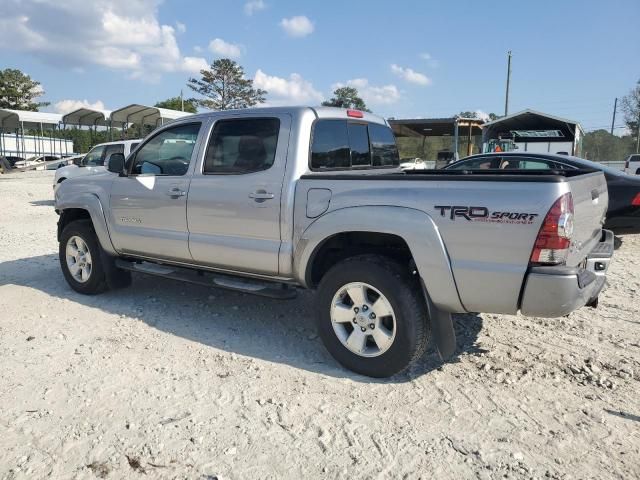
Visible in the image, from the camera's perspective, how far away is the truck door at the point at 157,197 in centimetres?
468

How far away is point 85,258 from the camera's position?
5668 millimetres

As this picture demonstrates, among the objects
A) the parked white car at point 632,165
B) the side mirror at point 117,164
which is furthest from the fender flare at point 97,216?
the parked white car at point 632,165

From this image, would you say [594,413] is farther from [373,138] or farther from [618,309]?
[373,138]

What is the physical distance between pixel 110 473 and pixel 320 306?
5.79 ft

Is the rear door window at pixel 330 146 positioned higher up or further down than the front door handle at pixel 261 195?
higher up

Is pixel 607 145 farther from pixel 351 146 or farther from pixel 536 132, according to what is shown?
pixel 351 146

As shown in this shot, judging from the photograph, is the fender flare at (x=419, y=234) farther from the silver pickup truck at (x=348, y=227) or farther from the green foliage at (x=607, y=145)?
the green foliage at (x=607, y=145)

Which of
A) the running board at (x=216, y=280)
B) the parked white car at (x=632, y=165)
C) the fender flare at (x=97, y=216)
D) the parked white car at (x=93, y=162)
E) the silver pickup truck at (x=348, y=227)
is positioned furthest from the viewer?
the parked white car at (x=632, y=165)

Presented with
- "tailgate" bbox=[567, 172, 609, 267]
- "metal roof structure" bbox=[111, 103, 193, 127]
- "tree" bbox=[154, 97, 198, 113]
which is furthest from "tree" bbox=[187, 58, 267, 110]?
"tailgate" bbox=[567, 172, 609, 267]

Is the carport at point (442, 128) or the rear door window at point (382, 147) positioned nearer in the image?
the rear door window at point (382, 147)

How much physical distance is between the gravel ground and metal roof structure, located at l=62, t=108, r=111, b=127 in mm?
27201

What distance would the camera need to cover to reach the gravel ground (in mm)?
2691

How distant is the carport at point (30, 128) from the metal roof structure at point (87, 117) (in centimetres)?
124

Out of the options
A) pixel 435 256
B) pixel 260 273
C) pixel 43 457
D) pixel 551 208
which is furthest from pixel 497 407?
pixel 43 457
